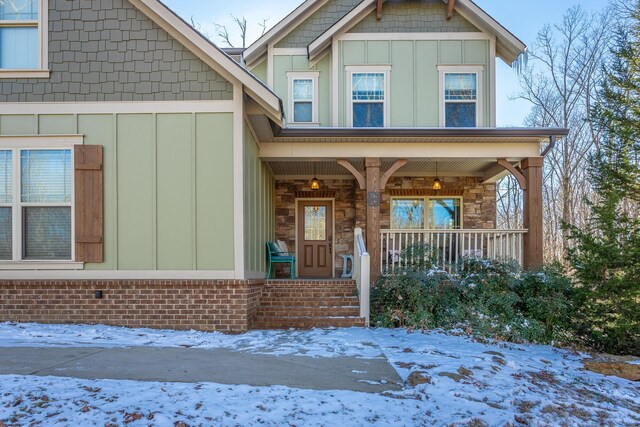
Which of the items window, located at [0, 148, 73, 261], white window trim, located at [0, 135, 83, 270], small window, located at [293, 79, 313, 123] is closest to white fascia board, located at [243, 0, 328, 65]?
small window, located at [293, 79, 313, 123]

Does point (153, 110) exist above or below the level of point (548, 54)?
below

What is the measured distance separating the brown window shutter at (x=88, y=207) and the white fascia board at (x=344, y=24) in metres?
6.07

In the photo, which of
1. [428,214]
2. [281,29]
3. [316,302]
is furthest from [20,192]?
[428,214]

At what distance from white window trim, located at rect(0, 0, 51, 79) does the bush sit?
20.6ft

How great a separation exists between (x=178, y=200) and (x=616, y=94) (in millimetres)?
8408

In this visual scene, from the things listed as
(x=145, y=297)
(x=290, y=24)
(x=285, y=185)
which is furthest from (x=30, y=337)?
(x=290, y=24)

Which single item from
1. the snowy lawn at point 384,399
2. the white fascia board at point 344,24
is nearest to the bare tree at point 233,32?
the white fascia board at point 344,24

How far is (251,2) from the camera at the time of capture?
21.6 metres

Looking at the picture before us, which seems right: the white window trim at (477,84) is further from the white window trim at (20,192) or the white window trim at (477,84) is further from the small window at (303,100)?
the white window trim at (20,192)

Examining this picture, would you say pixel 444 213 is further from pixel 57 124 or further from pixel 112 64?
pixel 57 124

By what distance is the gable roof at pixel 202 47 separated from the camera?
7.04m

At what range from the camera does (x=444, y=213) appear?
474 inches

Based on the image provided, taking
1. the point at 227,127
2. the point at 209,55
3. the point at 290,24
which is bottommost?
the point at 227,127

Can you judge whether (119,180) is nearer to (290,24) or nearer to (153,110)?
(153,110)
